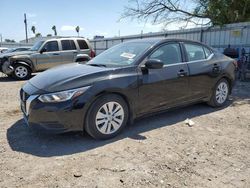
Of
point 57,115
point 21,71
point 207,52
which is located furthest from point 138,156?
point 21,71

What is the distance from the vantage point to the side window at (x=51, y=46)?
11.3 meters

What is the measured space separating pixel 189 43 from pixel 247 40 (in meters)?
5.82

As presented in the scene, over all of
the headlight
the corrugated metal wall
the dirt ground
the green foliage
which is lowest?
the dirt ground

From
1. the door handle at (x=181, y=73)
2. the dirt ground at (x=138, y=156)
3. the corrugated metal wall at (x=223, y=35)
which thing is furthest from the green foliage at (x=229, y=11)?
the dirt ground at (x=138, y=156)

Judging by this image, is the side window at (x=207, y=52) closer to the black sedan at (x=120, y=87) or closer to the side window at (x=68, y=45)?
the black sedan at (x=120, y=87)

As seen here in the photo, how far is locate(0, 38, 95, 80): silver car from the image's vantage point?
10.9 m

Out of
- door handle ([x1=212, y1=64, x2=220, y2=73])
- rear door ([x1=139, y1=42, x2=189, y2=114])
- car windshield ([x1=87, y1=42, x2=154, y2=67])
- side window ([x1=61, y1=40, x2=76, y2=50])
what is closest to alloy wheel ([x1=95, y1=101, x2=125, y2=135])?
rear door ([x1=139, y1=42, x2=189, y2=114])

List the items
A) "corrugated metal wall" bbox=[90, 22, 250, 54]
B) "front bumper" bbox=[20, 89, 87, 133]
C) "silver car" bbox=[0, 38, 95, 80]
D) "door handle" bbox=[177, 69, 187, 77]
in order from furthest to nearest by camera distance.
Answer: "silver car" bbox=[0, 38, 95, 80] < "corrugated metal wall" bbox=[90, 22, 250, 54] < "door handle" bbox=[177, 69, 187, 77] < "front bumper" bbox=[20, 89, 87, 133]

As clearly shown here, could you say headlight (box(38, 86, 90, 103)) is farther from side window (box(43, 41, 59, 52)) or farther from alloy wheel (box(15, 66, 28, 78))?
side window (box(43, 41, 59, 52))

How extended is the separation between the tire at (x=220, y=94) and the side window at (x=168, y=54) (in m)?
1.33

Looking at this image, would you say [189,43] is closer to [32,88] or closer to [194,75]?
[194,75]

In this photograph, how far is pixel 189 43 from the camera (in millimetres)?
5180

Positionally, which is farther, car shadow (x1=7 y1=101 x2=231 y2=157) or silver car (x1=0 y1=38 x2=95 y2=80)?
silver car (x1=0 y1=38 x2=95 y2=80)

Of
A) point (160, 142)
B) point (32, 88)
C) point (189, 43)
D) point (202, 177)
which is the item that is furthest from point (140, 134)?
point (189, 43)
